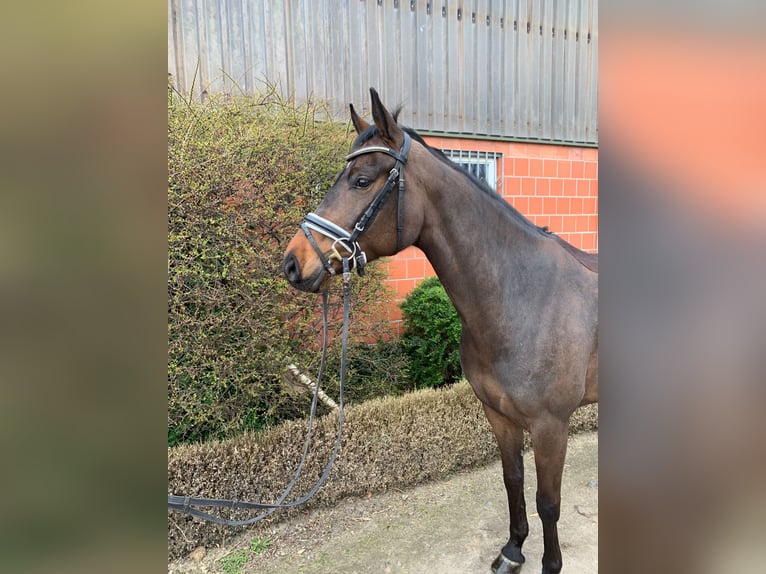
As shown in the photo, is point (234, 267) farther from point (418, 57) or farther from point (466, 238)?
point (418, 57)

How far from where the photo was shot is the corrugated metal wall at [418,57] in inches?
163

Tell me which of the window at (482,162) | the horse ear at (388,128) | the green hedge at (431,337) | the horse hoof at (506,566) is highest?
the window at (482,162)

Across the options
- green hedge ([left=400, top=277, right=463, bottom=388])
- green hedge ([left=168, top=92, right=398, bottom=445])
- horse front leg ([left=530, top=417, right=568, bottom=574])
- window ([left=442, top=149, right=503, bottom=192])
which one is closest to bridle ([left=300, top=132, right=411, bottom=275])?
horse front leg ([left=530, top=417, right=568, bottom=574])

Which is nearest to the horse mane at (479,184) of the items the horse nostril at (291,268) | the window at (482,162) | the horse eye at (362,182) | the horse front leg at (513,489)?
the horse eye at (362,182)

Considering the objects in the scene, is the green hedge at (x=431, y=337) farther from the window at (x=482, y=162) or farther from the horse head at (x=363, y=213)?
the horse head at (x=363, y=213)

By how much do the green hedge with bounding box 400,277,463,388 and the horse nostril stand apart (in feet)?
8.44

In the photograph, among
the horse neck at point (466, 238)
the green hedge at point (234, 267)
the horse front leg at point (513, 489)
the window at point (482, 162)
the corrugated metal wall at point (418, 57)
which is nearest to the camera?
the horse neck at point (466, 238)

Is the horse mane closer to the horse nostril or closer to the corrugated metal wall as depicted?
the horse nostril

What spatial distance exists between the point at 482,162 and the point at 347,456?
3684 mm

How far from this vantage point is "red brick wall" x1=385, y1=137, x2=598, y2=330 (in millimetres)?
5406

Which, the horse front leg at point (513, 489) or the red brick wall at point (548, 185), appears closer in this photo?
the horse front leg at point (513, 489)

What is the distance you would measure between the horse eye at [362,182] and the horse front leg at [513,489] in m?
1.42

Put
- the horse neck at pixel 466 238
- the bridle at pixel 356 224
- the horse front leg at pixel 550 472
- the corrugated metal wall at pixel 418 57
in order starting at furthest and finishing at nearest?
the corrugated metal wall at pixel 418 57 → the horse front leg at pixel 550 472 → the horse neck at pixel 466 238 → the bridle at pixel 356 224
